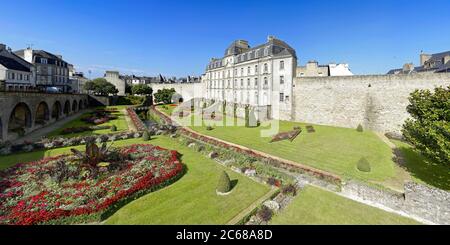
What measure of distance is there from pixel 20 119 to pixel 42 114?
19.0 ft

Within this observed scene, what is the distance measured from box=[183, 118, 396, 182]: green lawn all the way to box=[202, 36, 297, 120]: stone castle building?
25.4 ft

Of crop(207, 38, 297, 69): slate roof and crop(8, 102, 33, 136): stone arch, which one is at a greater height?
crop(207, 38, 297, 69): slate roof

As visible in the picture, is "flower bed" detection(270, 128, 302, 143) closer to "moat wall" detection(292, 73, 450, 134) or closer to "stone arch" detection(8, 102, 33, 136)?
"moat wall" detection(292, 73, 450, 134)

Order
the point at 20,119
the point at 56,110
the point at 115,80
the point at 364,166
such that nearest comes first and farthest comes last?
the point at 364,166, the point at 20,119, the point at 56,110, the point at 115,80

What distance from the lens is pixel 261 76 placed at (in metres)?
37.0

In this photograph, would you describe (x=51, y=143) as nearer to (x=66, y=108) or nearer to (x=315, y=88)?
(x=66, y=108)

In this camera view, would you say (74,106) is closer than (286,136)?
No

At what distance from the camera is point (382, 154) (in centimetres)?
1700

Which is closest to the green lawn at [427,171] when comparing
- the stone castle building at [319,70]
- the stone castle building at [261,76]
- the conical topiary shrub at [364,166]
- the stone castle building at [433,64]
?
the conical topiary shrub at [364,166]

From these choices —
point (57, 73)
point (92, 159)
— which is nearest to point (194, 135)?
point (92, 159)

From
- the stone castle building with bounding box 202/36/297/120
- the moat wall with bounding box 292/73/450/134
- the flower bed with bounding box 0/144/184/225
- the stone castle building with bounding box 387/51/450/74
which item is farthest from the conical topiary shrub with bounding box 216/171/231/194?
the stone castle building with bounding box 387/51/450/74

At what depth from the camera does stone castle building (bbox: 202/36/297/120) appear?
3288 centimetres

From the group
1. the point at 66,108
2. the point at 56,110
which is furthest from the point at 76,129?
the point at 66,108

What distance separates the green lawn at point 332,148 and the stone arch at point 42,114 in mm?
21461
